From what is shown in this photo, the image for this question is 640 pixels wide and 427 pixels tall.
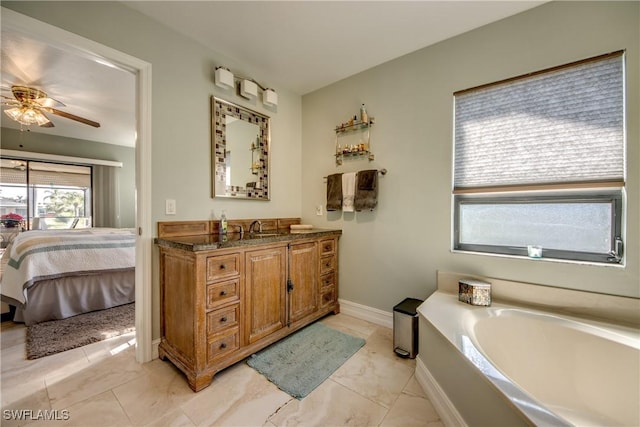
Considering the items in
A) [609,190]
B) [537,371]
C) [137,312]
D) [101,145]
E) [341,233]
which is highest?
[101,145]

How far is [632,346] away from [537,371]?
419 millimetres

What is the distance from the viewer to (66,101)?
3.26 metres

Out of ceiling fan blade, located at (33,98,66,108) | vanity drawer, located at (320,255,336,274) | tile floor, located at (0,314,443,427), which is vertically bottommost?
tile floor, located at (0,314,443,427)

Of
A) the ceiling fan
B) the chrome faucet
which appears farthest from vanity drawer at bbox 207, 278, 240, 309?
the ceiling fan

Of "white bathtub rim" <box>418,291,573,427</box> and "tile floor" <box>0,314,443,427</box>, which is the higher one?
"white bathtub rim" <box>418,291,573,427</box>

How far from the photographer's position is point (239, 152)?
2.36 metres

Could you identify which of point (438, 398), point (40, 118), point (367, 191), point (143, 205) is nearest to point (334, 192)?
point (367, 191)

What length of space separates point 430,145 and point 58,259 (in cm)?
369

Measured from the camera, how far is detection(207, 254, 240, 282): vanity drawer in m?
1.54

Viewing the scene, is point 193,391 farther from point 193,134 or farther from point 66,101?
point 66,101

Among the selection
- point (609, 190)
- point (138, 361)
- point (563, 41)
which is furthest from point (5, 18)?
point (609, 190)

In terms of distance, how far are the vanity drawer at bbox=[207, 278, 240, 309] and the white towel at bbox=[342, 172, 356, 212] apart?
127 centimetres

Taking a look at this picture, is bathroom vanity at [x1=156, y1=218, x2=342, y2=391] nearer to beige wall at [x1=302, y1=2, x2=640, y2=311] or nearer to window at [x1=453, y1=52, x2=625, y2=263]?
beige wall at [x1=302, y1=2, x2=640, y2=311]

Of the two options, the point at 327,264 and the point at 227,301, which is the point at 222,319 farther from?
the point at 327,264
